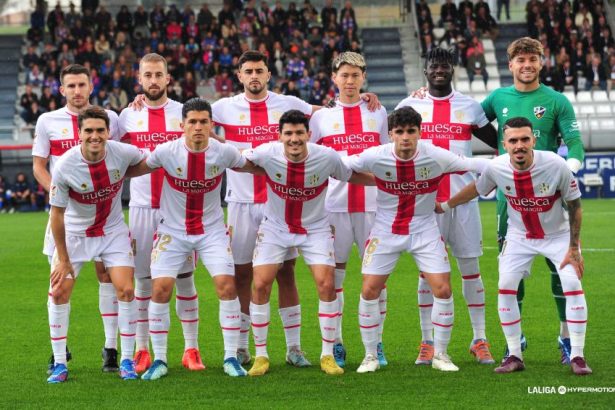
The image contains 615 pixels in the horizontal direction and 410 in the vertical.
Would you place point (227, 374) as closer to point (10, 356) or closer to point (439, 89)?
point (10, 356)

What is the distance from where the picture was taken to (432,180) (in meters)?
7.70

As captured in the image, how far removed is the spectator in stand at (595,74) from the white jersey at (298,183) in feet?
76.2

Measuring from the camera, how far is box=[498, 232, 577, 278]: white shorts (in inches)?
296

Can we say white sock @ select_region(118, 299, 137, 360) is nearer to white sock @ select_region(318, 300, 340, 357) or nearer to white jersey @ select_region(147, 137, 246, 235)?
white jersey @ select_region(147, 137, 246, 235)

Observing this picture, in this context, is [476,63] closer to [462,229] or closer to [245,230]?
[462,229]

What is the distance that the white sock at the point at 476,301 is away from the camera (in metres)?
8.11

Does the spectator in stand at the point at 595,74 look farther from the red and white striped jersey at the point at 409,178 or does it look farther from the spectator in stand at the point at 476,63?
the red and white striped jersey at the point at 409,178

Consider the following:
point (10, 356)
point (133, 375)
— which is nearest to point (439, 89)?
point (133, 375)

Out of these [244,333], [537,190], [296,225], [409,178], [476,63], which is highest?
[476,63]

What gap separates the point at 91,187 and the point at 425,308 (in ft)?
8.62

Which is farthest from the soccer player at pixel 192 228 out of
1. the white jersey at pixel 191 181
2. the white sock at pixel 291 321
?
the white sock at pixel 291 321

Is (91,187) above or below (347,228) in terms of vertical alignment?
above

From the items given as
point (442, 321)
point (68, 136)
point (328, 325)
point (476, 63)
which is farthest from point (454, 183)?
point (476, 63)

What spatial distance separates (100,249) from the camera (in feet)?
25.2
